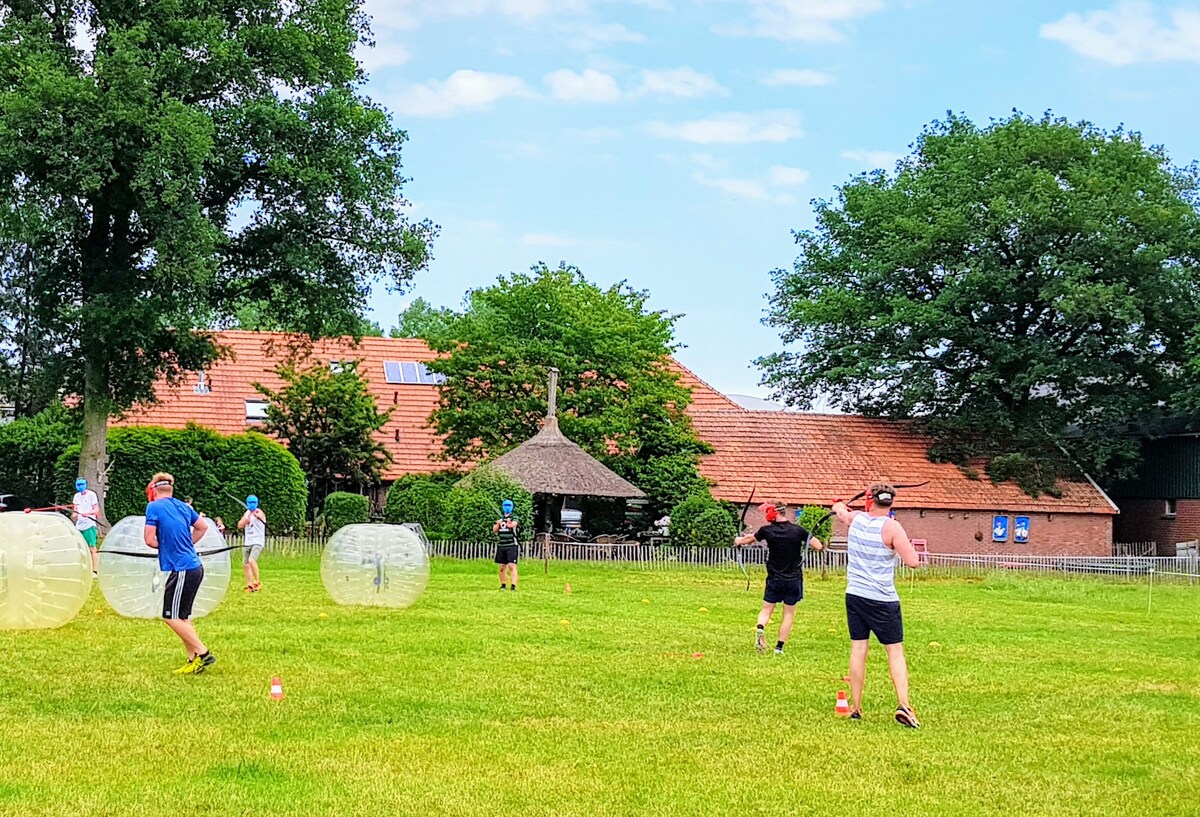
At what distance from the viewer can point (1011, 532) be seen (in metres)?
49.5

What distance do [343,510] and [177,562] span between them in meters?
25.5

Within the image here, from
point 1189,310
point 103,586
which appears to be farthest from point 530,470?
point 1189,310

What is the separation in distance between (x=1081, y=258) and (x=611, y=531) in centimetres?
2001

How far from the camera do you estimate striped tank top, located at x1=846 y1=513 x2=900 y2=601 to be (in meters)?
11.6

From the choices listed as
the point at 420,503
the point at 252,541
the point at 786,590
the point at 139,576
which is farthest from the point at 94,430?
the point at 786,590

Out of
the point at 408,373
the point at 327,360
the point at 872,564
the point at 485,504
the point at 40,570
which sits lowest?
the point at 40,570

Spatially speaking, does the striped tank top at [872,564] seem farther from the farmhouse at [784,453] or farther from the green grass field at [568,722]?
the farmhouse at [784,453]

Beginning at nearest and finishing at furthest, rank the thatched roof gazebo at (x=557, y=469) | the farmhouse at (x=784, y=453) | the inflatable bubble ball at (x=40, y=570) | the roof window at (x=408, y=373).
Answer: the inflatable bubble ball at (x=40, y=570)
the thatched roof gazebo at (x=557, y=469)
the farmhouse at (x=784, y=453)
the roof window at (x=408, y=373)

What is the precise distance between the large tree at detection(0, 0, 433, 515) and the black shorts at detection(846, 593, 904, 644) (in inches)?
934

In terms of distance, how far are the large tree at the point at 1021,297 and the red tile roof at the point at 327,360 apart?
660 centimetres

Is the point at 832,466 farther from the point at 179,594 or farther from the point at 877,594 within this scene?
the point at 877,594

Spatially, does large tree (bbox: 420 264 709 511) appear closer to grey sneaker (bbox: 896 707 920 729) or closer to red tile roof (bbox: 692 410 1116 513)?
red tile roof (bbox: 692 410 1116 513)

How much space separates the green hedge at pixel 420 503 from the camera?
38069 millimetres

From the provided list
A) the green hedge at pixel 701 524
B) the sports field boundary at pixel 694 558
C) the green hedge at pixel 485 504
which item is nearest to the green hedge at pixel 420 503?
the green hedge at pixel 485 504
